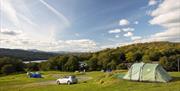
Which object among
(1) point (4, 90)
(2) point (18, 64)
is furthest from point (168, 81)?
(2) point (18, 64)

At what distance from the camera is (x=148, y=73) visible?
34.3 metres

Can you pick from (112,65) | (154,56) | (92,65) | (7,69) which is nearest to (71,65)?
(92,65)

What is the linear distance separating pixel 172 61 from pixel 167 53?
2273 centimetres

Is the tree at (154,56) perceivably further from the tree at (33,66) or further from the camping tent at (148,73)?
the camping tent at (148,73)

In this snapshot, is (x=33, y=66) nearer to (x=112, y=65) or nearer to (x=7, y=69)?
(x=7, y=69)

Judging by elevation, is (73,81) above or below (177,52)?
below

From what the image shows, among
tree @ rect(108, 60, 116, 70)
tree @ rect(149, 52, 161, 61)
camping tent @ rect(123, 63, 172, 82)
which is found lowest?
camping tent @ rect(123, 63, 172, 82)

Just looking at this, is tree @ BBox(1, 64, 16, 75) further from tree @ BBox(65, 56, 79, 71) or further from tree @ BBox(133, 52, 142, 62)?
tree @ BBox(133, 52, 142, 62)

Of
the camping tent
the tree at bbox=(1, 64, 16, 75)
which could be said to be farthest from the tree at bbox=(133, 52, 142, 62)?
the camping tent

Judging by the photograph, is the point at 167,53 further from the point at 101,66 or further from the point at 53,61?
the point at 53,61

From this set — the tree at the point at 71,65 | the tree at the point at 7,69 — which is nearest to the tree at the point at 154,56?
the tree at the point at 71,65

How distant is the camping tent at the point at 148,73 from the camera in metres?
33.1

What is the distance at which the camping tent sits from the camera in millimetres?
33125

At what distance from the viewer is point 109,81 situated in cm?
3553
